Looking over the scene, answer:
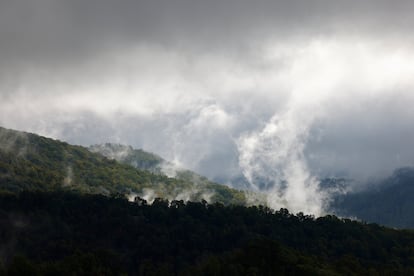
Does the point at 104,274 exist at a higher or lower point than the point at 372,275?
lower

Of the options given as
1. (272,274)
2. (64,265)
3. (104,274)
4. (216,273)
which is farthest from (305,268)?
(64,265)

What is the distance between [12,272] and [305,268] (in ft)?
307

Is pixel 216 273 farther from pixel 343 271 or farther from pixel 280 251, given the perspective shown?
pixel 343 271

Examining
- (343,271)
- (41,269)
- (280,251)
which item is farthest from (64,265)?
(343,271)

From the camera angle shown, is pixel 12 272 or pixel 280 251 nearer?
pixel 12 272

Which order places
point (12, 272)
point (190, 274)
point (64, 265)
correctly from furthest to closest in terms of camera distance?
point (190, 274)
point (64, 265)
point (12, 272)

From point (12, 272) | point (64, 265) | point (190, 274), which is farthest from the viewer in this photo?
point (190, 274)

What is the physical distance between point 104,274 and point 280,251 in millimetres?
61356

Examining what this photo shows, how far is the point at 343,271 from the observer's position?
7726 inches

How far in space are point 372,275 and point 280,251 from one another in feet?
110

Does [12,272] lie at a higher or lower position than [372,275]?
lower

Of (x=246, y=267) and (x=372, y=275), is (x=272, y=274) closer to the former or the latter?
(x=246, y=267)

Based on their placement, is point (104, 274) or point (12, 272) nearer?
point (12, 272)

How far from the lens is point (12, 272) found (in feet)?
578
